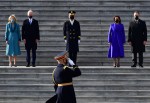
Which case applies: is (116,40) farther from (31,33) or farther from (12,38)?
(12,38)

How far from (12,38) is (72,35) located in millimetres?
1870

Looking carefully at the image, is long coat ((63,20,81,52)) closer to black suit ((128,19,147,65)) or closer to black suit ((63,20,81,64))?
black suit ((63,20,81,64))

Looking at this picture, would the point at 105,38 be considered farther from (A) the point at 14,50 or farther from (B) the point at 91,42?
(A) the point at 14,50

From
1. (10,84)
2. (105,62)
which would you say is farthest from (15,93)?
(105,62)

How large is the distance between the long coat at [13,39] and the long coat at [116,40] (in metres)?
2.83

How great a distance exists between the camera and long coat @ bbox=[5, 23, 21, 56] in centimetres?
2197

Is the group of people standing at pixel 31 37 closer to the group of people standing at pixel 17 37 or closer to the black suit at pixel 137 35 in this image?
the group of people standing at pixel 17 37

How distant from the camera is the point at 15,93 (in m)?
A: 20.5

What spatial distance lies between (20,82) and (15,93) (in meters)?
0.45

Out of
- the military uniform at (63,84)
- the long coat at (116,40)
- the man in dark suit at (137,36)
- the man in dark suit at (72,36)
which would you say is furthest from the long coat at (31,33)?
the military uniform at (63,84)

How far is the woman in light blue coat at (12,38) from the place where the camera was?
21969mm

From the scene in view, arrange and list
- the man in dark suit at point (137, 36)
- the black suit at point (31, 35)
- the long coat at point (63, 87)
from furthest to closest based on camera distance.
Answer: the black suit at point (31, 35), the man in dark suit at point (137, 36), the long coat at point (63, 87)

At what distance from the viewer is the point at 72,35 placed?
21.7 meters

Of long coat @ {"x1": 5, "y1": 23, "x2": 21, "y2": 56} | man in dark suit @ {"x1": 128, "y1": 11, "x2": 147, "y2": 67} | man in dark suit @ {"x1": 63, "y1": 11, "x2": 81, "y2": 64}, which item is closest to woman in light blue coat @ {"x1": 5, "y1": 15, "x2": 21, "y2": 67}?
long coat @ {"x1": 5, "y1": 23, "x2": 21, "y2": 56}
